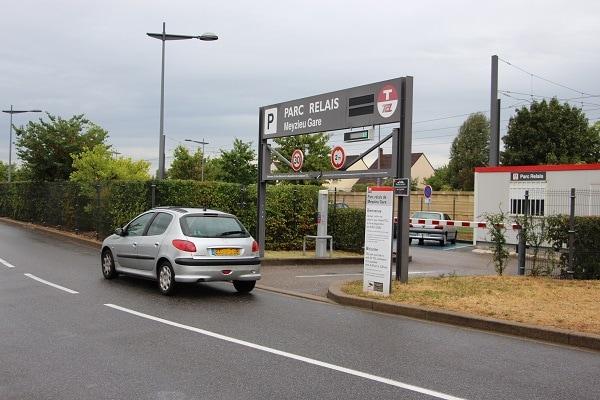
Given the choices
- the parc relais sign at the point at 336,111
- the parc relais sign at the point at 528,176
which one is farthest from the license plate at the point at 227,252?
the parc relais sign at the point at 528,176

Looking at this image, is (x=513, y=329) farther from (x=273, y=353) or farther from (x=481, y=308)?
(x=273, y=353)

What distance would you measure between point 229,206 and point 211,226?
8.29m

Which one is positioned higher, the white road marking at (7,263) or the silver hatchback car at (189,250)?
the silver hatchback car at (189,250)

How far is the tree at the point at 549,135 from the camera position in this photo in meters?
40.3

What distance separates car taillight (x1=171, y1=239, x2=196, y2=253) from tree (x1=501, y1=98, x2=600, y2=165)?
34858 millimetres

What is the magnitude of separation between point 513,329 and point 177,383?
4.82 m

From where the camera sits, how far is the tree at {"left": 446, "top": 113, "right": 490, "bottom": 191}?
202 ft

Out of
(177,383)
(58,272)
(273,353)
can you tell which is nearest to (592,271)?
(273,353)

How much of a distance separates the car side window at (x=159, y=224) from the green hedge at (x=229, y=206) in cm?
684

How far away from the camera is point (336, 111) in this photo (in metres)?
13.9

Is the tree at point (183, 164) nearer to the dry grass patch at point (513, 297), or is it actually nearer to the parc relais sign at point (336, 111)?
the parc relais sign at point (336, 111)

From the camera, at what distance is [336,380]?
18.1ft

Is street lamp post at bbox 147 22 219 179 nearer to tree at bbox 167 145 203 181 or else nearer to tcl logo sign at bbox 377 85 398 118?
tcl logo sign at bbox 377 85 398 118

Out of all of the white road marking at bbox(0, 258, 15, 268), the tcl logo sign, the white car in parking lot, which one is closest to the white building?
the white car in parking lot
